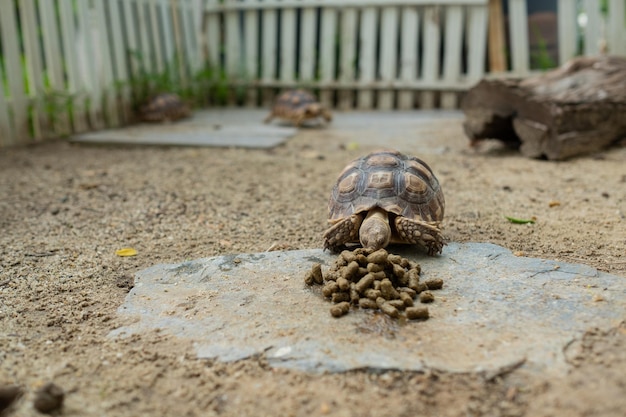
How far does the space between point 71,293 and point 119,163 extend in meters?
3.09

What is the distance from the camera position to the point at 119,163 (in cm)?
570

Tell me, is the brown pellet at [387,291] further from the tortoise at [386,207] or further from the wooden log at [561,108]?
the wooden log at [561,108]

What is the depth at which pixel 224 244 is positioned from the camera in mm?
3471

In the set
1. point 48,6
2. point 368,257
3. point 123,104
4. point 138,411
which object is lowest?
point 138,411

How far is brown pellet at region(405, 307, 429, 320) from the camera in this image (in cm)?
229

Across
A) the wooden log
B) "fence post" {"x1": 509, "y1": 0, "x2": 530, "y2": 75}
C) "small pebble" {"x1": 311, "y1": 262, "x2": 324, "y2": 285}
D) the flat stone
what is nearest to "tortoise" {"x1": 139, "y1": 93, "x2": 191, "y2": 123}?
the wooden log

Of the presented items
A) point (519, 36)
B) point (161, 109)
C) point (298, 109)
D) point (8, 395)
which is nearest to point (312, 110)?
point (298, 109)

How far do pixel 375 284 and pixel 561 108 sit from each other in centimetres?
330

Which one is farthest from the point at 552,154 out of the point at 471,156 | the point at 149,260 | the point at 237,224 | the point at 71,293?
the point at 71,293

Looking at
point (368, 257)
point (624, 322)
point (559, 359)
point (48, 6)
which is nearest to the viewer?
point (559, 359)

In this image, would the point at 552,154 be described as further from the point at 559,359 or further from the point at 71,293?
the point at 71,293

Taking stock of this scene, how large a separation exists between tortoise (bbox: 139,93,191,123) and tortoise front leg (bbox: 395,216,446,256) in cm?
538

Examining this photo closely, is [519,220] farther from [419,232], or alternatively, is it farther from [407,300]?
[407,300]

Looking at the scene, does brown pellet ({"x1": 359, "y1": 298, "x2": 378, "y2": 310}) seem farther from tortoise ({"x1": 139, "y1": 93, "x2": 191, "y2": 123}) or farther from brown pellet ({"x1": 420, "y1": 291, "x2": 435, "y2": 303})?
tortoise ({"x1": 139, "y1": 93, "x2": 191, "y2": 123})
